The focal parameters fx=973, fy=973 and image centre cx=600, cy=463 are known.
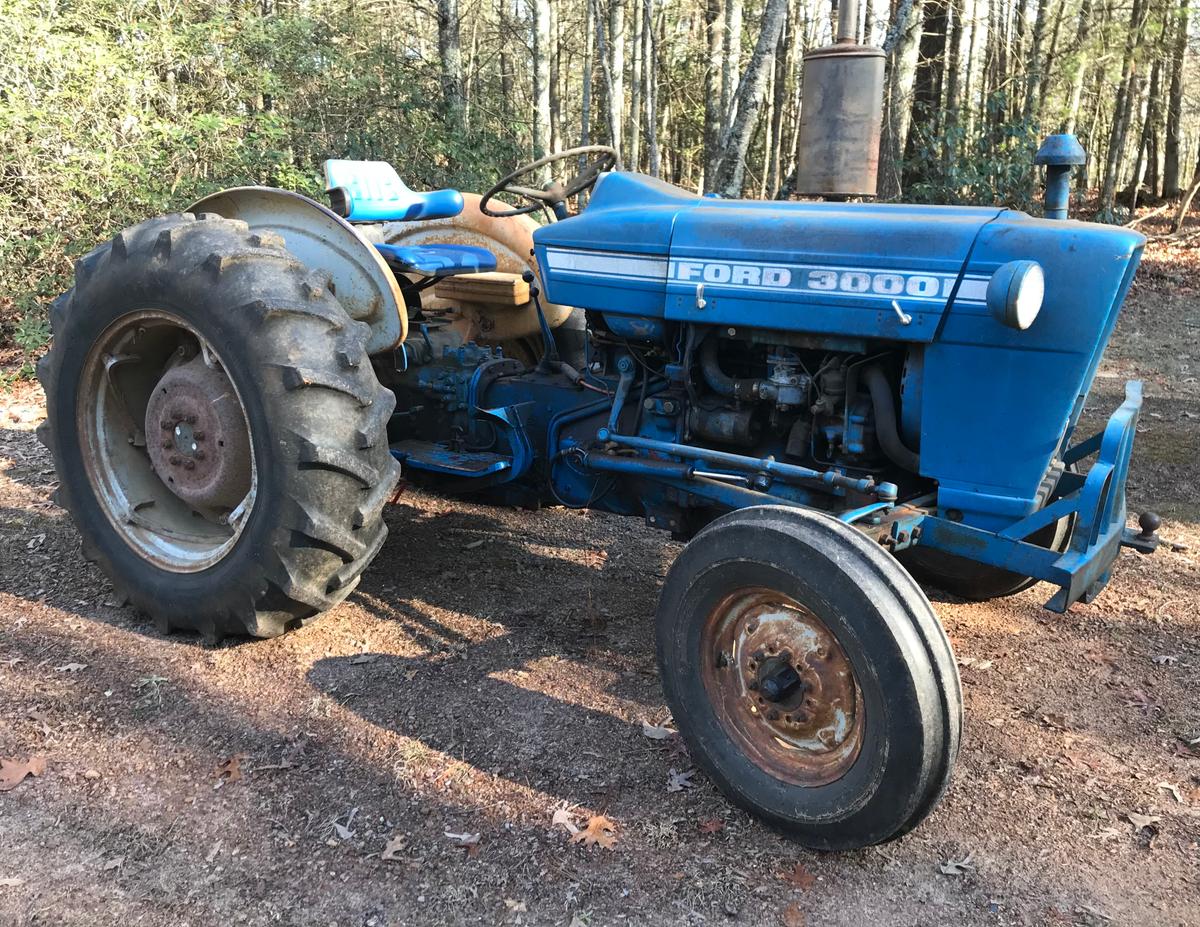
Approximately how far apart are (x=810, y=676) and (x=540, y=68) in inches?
523

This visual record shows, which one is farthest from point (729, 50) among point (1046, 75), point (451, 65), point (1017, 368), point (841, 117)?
point (1017, 368)

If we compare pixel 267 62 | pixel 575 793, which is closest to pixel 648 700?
pixel 575 793

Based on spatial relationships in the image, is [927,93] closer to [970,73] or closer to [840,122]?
[970,73]

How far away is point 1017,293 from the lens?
96.7 inches

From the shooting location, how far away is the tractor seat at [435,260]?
4.03 metres

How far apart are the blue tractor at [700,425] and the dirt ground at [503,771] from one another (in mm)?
212

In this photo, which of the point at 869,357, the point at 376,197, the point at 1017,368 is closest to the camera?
the point at 1017,368

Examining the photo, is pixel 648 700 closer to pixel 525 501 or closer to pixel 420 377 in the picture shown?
pixel 525 501

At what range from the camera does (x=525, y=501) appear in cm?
411

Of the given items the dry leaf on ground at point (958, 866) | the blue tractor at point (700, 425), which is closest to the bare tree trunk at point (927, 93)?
the blue tractor at point (700, 425)

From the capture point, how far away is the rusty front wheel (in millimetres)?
2303

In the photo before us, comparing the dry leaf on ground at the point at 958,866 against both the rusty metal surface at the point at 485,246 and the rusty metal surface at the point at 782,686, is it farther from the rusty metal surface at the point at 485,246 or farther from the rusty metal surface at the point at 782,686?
the rusty metal surface at the point at 485,246

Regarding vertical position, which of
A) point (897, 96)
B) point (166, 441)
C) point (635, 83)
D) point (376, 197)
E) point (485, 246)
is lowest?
point (166, 441)

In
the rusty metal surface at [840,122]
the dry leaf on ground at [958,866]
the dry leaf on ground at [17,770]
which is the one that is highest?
the rusty metal surface at [840,122]
